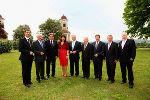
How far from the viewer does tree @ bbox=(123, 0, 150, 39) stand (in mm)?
23891

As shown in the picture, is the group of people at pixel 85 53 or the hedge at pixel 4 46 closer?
the group of people at pixel 85 53

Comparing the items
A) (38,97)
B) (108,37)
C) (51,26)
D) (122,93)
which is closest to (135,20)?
(108,37)

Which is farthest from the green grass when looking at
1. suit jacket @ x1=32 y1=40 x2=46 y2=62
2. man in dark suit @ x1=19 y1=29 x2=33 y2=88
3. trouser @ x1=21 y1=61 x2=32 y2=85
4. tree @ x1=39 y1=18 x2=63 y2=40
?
tree @ x1=39 y1=18 x2=63 y2=40

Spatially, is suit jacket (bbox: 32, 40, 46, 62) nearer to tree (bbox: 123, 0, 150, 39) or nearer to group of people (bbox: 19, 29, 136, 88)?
group of people (bbox: 19, 29, 136, 88)

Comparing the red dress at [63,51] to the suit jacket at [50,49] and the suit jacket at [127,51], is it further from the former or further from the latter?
the suit jacket at [127,51]

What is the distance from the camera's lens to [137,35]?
91.7ft

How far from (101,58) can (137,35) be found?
24851 mm

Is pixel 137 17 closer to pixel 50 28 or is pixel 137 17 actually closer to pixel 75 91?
pixel 75 91

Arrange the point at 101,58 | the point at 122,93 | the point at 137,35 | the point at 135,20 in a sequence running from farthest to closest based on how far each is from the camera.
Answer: the point at 137,35, the point at 135,20, the point at 101,58, the point at 122,93

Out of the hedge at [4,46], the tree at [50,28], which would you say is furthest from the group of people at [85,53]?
the tree at [50,28]

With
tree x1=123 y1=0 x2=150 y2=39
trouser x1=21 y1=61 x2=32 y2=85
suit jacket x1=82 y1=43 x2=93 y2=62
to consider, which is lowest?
trouser x1=21 y1=61 x2=32 y2=85

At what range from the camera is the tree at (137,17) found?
941 inches

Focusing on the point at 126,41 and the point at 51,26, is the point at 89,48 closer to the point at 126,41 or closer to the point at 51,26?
the point at 126,41

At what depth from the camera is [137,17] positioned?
25.0 m
